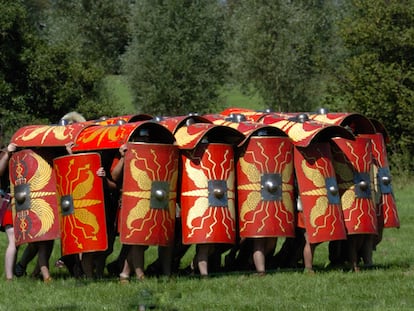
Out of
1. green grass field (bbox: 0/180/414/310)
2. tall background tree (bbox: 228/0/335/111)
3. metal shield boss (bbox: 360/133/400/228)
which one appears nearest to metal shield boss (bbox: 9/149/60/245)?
green grass field (bbox: 0/180/414/310)

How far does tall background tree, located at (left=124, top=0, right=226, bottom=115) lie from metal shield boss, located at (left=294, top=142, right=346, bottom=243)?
126 ft

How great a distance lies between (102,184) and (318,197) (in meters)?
2.45

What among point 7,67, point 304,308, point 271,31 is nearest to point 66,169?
point 304,308

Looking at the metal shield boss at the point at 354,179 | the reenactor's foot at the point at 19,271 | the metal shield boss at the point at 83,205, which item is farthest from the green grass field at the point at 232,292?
the metal shield boss at the point at 354,179

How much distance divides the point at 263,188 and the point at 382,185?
2.13m

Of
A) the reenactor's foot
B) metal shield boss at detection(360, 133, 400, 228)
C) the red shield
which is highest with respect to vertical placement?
the red shield

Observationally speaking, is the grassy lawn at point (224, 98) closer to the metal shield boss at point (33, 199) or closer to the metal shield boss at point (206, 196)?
the metal shield boss at point (33, 199)

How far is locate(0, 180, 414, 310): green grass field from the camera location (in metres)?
10.1

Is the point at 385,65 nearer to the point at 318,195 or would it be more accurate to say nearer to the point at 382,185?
the point at 382,185

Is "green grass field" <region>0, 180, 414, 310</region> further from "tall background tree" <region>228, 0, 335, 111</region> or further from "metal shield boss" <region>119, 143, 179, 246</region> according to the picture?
"tall background tree" <region>228, 0, 335, 111</region>

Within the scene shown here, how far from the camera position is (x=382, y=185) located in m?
13.8

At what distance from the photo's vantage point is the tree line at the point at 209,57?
37000mm

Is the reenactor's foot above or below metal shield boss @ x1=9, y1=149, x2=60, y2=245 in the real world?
below

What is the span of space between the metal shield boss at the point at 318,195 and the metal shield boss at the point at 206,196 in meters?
0.90
